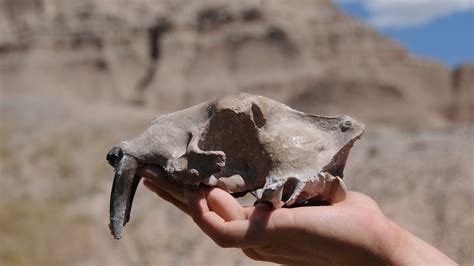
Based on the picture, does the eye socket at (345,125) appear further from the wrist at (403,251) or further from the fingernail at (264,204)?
the fingernail at (264,204)

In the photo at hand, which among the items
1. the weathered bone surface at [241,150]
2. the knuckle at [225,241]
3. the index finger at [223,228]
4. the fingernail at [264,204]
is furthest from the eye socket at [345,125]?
the knuckle at [225,241]

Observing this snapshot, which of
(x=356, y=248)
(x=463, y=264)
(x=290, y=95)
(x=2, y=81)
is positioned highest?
(x=356, y=248)

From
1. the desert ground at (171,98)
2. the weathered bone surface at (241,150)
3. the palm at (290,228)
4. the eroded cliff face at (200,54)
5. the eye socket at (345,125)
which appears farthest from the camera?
the eroded cliff face at (200,54)

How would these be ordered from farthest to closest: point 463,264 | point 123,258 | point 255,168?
point 123,258, point 463,264, point 255,168

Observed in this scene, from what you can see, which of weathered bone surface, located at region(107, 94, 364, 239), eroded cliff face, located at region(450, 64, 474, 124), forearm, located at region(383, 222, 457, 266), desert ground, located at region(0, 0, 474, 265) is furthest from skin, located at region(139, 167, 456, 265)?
eroded cliff face, located at region(450, 64, 474, 124)

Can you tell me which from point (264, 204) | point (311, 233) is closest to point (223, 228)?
point (264, 204)

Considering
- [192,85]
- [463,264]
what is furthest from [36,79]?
[463,264]

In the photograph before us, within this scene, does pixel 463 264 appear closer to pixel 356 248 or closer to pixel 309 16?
pixel 356 248
